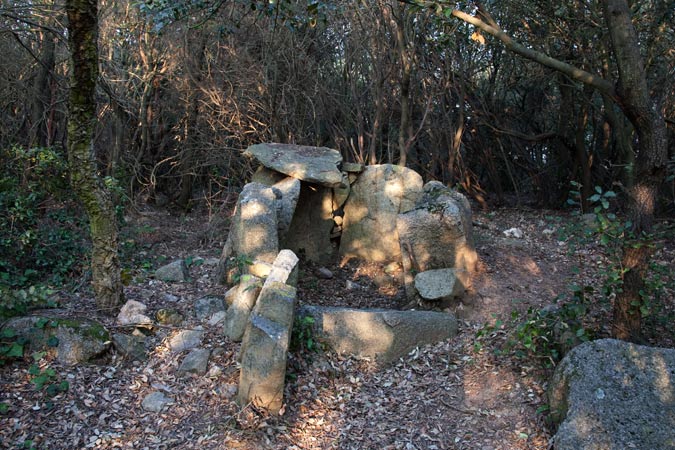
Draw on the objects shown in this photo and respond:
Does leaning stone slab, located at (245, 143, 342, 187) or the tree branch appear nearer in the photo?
the tree branch

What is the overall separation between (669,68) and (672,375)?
570 centimetres

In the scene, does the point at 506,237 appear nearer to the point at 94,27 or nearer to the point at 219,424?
the point at 219,424

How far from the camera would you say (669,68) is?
25.1 feet

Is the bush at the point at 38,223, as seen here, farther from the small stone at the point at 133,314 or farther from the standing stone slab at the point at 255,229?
the standing stone slab at the point at 255,229

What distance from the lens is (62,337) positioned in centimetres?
417

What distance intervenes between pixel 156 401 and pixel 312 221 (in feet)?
10.8

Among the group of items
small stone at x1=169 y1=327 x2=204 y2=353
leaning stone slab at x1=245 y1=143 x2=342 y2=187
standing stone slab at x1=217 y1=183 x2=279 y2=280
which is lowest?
small stone at x1=169 y1=327 x2=204 y2=353

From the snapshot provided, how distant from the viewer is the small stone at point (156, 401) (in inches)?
155

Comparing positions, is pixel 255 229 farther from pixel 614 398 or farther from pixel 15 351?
pixel 614 398

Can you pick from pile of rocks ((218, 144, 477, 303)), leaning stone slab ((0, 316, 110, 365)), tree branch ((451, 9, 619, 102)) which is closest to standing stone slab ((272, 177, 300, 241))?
pile of rocks ((218, 144, 477, 303))

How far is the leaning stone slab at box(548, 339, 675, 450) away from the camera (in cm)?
331

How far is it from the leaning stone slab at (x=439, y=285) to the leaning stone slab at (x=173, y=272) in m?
2.43

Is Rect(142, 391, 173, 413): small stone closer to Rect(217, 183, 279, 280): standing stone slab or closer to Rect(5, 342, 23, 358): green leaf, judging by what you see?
Rect(5, 342, 23, 358): green leaf

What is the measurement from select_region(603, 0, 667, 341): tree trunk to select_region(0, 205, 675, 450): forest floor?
387 mm
